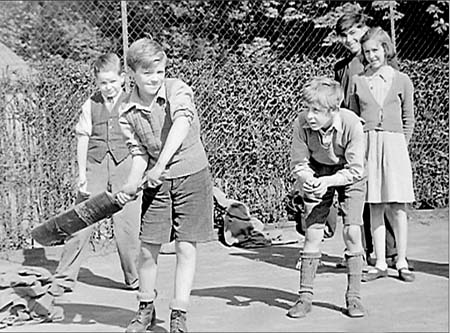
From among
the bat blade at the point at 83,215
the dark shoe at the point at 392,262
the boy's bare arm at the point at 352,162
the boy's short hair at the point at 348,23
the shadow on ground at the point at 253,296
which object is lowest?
the shadow on ground at the point at 253,296

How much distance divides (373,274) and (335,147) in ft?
5.07

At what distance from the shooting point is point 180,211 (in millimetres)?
5699

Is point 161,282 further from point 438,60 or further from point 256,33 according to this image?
point 256,33

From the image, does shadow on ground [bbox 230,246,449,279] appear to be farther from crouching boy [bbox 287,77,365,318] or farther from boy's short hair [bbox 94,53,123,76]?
boy's short hair [bbox 94,53,123,76]

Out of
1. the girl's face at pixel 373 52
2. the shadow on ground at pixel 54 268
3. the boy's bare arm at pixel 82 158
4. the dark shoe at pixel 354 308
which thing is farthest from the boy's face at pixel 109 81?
the dark shoe at pixel 354 308

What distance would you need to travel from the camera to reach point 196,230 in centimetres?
568

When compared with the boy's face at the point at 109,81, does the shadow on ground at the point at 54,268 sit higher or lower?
lower

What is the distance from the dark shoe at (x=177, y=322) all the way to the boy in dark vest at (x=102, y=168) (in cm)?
162

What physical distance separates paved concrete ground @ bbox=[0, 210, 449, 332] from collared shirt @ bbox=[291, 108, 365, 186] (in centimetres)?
96

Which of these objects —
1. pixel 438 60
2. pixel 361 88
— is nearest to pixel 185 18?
pixel 438 60

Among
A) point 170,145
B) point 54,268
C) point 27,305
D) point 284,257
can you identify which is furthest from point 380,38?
point 54,268

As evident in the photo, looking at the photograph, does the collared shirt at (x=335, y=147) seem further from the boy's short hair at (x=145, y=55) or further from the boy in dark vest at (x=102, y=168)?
the boy in dark vest at (x=102, y=168)

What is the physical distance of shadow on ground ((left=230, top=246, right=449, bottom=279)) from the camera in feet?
24.8

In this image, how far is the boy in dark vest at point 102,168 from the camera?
7105 mm
